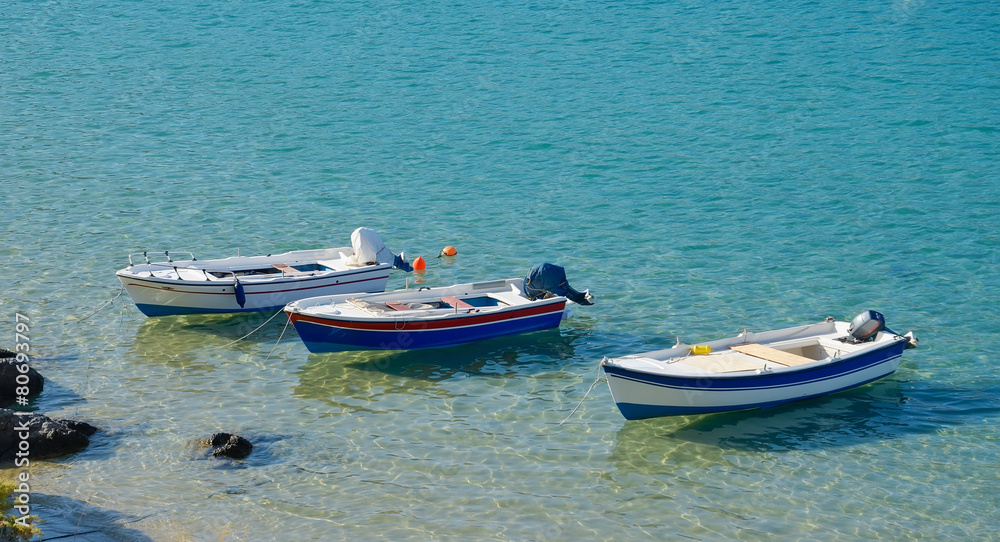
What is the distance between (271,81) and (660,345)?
986 inches

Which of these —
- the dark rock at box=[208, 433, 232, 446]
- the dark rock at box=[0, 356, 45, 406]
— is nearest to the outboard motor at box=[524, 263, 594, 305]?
the dark rock at box=[208, 433, 232, 446]

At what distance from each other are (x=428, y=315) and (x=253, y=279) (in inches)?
142

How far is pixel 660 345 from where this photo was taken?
57.0ft

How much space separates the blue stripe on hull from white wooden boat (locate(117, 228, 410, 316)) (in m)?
2.13

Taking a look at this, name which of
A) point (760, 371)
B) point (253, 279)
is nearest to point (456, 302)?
point (253, 279)

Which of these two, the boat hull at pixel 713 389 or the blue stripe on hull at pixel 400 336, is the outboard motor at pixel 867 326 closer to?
the boat hull at pixel 713 389

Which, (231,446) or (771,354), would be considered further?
(771,354)

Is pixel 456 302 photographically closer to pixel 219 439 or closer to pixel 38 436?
pixel 219 439

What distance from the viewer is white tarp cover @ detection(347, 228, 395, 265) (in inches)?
758

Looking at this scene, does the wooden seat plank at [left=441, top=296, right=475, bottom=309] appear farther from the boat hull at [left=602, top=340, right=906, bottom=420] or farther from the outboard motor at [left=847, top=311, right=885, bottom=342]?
the outboard motor at [left=847, top=311, right=885, bottom=342]

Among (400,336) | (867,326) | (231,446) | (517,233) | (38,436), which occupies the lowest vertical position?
(231,446)

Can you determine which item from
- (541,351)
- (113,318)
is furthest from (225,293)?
(541,351)

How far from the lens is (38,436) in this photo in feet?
41.8

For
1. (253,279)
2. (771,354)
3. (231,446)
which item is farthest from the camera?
(253,279)
